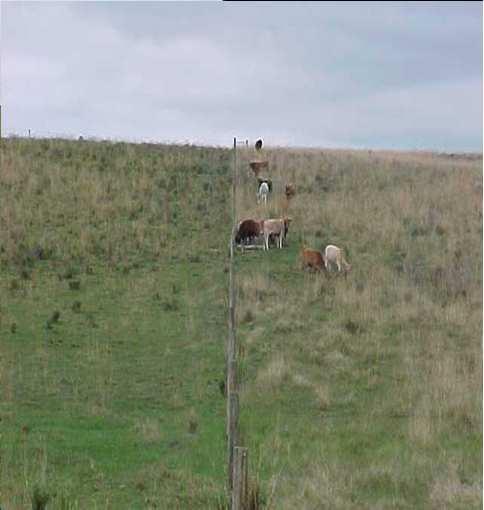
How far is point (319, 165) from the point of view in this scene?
23.1 metres

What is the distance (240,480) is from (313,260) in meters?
9.17

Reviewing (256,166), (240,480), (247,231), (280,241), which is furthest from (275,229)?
(240,480)

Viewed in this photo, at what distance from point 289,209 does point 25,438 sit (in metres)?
10.3

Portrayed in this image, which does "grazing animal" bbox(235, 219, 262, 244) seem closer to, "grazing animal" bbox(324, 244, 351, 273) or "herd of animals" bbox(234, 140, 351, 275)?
"herd of animals" bbox(234, 140, 351, 275)

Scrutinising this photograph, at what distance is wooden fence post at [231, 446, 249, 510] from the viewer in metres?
4.17

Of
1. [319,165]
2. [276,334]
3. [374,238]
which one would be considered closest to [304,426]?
[276,334]

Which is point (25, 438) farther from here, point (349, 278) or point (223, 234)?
point (223, 234)

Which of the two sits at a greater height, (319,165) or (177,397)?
(319,165)

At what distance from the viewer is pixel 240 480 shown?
4.42m

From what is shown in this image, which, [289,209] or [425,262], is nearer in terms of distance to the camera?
[425,262]

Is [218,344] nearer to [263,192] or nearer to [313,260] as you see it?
[313,260]

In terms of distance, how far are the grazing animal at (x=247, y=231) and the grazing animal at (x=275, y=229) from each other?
11 cm

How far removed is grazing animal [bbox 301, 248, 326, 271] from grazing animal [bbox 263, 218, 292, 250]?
3.23ft

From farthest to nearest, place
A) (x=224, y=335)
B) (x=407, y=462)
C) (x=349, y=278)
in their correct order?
1. (x=349, y=278)
2. (x=224, y=335)
3. (x=407, y=462)
